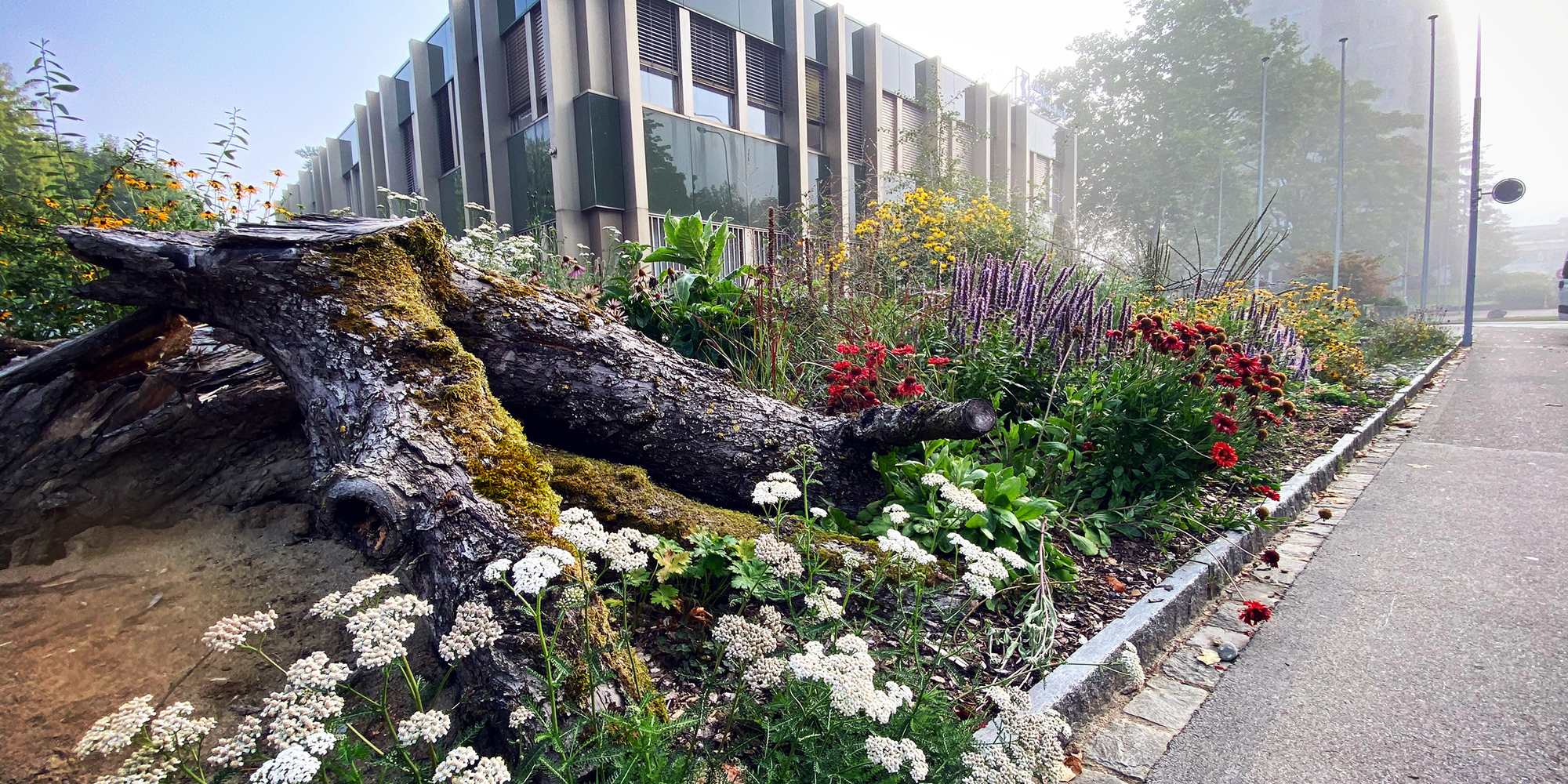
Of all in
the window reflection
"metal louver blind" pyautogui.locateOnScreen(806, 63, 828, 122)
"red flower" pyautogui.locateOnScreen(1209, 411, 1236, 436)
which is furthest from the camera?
"metal louver blind" pyautogui.locateOnScreen(806, 63, 828, 122)

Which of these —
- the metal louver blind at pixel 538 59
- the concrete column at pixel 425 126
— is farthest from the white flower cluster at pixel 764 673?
the concrete column at pixel 425 126

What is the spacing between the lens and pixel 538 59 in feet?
42.2

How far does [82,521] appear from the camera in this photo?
2.68 metres

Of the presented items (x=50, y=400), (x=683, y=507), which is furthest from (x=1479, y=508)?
(x=50, y=400)

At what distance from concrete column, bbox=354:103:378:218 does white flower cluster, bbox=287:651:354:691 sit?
25.7 meters

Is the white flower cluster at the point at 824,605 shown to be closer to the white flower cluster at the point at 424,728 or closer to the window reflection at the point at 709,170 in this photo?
the white flower cluster at the point at 424,728

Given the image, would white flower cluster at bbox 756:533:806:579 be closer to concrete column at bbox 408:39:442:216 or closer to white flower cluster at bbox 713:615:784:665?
white flower cluster at bbox 713:615:784:665

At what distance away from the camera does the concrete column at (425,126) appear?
653 inches

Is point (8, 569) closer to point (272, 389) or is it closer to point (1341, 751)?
point (272, 389)

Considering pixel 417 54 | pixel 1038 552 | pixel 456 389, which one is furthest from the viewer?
pixel 417 54

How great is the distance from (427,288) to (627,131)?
35.8 feet

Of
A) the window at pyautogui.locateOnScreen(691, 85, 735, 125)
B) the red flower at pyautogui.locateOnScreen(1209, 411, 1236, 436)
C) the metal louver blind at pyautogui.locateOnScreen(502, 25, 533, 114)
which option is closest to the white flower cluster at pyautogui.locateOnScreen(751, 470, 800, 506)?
the red flower at pyautogui.locateOnScreen(1209, 411, 1236, 436)

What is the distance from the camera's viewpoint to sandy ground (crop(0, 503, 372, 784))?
1.59 m

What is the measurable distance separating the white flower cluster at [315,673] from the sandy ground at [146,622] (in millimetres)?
848
